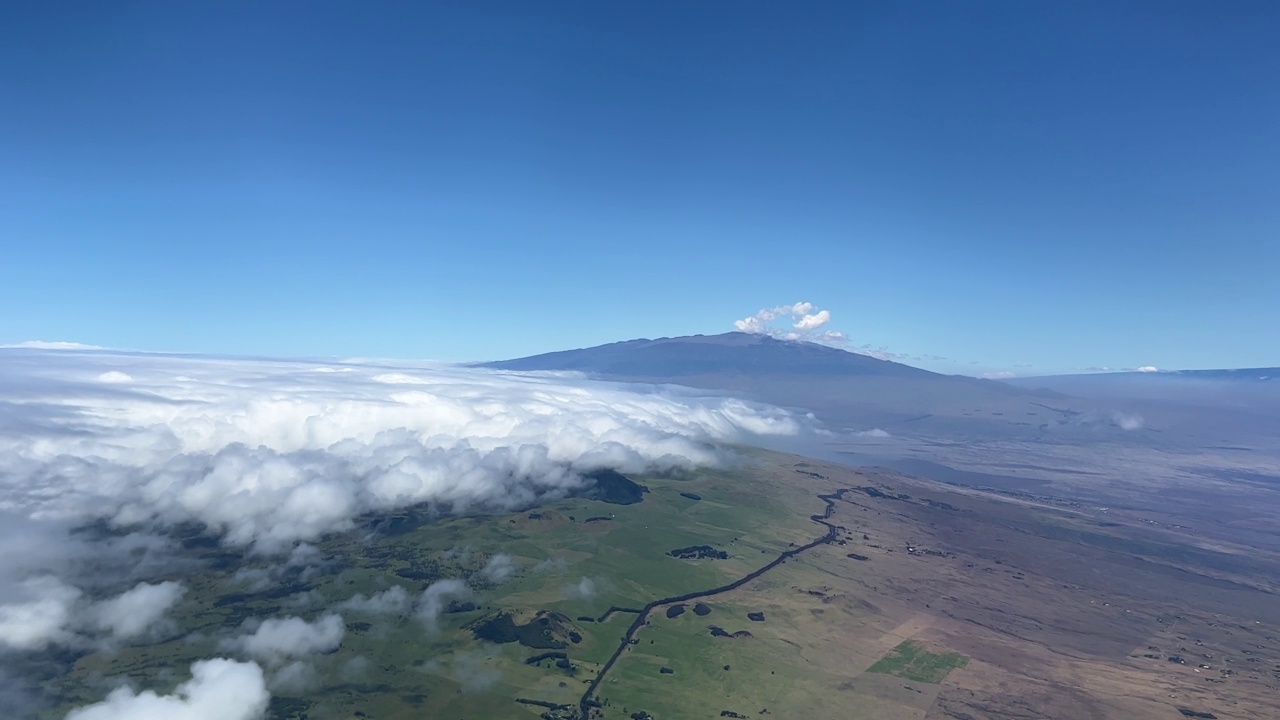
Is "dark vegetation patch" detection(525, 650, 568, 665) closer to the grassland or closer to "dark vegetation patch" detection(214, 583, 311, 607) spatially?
the grassland

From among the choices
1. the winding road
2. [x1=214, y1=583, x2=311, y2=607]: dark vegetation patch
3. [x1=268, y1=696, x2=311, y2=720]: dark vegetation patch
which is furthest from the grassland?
the winding road

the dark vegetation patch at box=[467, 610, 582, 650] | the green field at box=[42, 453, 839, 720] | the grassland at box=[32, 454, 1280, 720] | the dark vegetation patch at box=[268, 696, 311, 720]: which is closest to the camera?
the dark vegetation patch at box=[268, 696, 311, 720]

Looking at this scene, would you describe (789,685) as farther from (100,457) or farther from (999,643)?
(100,457)

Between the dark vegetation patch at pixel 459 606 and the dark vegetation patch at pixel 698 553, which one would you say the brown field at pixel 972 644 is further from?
the dark vegetation patch at pixel 459 606

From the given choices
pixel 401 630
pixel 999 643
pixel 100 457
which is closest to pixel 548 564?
pixel 401 630

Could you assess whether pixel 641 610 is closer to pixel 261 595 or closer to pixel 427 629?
pixel 427 629

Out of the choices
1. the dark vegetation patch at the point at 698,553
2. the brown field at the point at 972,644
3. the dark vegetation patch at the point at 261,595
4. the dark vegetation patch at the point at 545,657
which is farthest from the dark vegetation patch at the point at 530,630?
the dark vegetation patch at the point at 698,553
